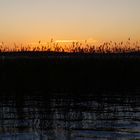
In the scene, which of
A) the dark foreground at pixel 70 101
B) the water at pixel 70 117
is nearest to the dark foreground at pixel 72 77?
the dark foreground at pixel 70 101

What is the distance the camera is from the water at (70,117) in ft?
36.6

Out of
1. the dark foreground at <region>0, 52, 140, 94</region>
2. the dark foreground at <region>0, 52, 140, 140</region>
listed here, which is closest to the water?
the dark foreground at <region>0, 52, 140, 140</region>

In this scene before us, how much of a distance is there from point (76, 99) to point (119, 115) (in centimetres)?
361

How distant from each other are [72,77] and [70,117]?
11.3 metres

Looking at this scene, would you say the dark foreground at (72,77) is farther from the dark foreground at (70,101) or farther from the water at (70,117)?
the water at (70,117)

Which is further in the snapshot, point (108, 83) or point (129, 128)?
point (108, 83)

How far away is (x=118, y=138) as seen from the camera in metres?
10.7

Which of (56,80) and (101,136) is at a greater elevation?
(56,80)

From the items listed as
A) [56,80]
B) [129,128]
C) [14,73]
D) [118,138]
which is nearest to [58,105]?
[129,128]

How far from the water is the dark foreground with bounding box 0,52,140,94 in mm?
2851

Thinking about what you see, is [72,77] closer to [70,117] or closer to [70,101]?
[70,101]

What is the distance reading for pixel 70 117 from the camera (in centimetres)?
1362

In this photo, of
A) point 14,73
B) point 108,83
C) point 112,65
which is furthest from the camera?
point 112,65

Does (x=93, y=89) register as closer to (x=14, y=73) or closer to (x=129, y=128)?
(x=14, y=73)
